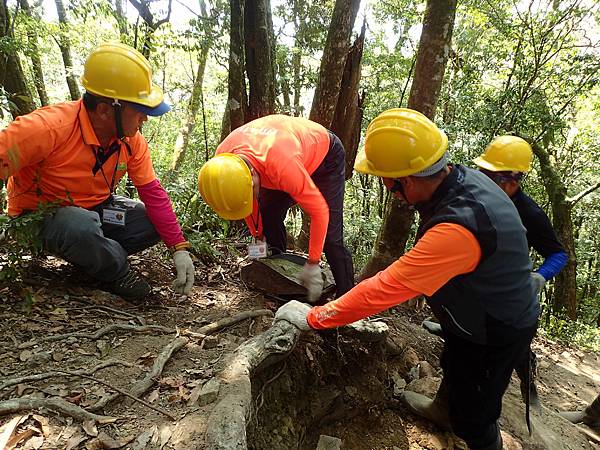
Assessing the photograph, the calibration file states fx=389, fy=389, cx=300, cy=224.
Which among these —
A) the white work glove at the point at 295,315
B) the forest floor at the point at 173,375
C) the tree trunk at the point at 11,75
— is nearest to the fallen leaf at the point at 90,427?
the forest floor at the point at 173,375

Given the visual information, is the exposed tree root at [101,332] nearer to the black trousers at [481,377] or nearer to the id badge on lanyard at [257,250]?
the id badge on lanyard at [257,250]

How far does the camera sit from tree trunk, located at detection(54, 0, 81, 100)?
922 centimetres

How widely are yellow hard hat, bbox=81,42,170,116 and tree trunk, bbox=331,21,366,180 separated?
333cm

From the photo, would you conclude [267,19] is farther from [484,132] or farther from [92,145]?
[484,132]

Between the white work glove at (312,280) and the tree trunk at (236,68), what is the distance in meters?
2.79

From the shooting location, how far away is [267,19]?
16.4ft

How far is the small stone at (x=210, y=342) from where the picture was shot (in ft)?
8.63

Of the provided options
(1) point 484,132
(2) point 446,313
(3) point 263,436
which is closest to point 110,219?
(3) point 263,436

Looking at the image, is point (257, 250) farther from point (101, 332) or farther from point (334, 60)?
point (334, 60)

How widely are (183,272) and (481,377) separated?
2358mm

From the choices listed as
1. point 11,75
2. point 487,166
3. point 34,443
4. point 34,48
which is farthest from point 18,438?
point 34,48

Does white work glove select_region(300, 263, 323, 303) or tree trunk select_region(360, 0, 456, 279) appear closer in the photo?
white work glove select_region(300, 263, 323, 303)

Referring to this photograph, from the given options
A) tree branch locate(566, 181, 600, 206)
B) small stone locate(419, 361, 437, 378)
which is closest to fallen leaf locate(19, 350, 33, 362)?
small stone locate(419, 361, 437, 378)

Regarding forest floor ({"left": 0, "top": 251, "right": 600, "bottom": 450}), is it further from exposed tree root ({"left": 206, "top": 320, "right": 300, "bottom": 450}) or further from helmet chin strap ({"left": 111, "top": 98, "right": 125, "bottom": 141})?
helmet chin strap ({"left": 111, "top": 98, "right": 125, "bottom": 141})
